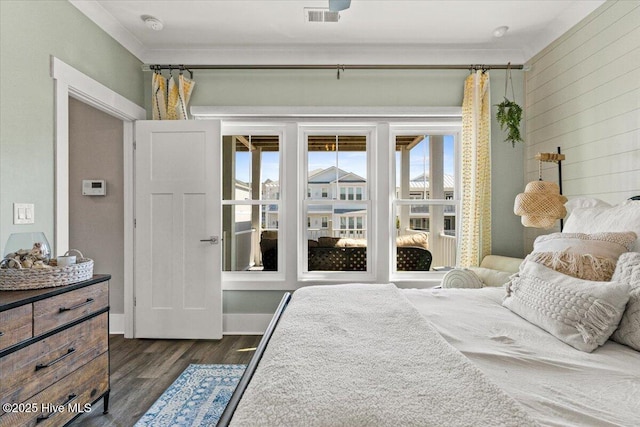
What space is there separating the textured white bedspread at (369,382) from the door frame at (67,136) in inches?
74.9

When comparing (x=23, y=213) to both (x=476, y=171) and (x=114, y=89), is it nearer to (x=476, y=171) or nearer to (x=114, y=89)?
(x=114, y=89)

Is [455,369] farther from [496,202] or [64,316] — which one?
[496,202]

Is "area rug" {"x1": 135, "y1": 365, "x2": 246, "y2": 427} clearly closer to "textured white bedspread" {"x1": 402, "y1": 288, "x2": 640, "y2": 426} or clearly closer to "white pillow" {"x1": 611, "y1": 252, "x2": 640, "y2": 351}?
"textured white bedspread" {"x1": 402, "y1": 288, "x2": 640, "y2": 426}

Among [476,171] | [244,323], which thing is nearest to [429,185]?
[476,171]

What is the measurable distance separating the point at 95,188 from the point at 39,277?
216cm

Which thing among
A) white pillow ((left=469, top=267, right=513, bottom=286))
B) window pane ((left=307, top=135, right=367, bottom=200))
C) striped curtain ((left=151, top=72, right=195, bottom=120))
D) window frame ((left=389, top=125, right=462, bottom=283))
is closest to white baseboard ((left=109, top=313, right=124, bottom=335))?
striped curtain ((left=151, top=72, right=195, bottom=120))

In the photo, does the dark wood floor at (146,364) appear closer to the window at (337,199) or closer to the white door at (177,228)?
the white door at (177,228)

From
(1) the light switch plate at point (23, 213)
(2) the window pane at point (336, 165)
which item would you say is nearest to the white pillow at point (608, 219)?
(2) the window pane at point (336, 165)

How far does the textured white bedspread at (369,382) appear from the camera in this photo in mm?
804

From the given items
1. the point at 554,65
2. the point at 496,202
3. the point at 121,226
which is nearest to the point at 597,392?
the point at 496,202

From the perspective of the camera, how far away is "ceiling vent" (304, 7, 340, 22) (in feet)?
9.27

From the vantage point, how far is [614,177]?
8.00ft

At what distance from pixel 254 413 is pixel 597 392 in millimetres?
936

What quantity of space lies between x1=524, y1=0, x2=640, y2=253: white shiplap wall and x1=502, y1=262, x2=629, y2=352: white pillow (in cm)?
133
